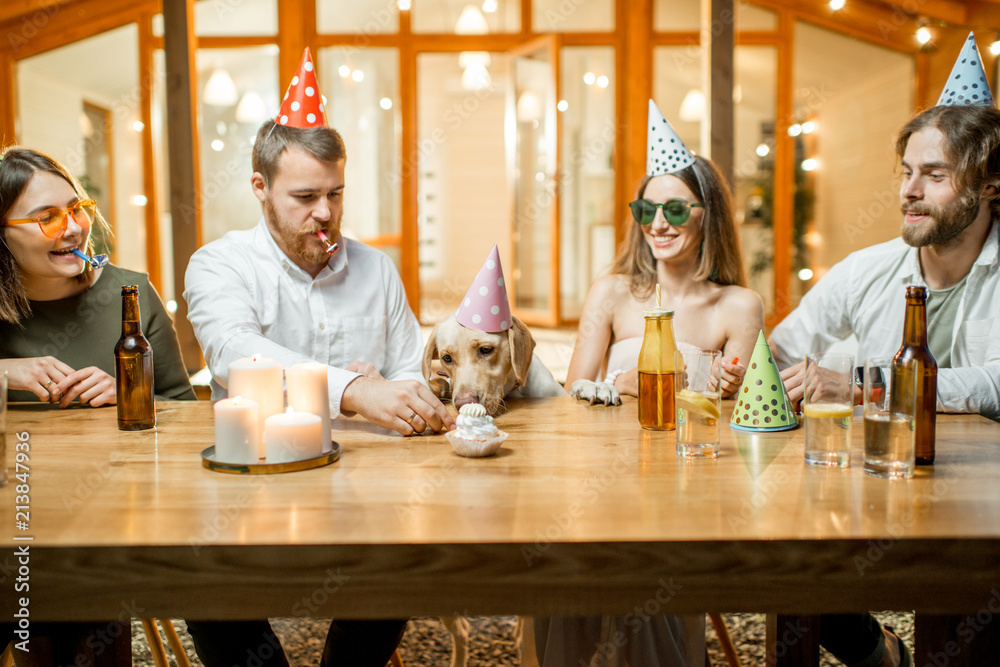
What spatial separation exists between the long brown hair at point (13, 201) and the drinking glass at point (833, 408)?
1989 mm

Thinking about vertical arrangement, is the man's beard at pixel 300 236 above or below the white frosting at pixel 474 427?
above

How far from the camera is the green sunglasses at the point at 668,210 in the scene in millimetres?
2357

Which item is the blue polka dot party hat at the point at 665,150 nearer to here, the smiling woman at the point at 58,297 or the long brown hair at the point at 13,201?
the smiling woman at the point at 58,297

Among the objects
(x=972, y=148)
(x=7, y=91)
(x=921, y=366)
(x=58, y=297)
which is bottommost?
(x=921, y=366)

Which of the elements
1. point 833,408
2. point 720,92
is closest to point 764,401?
point 833,408

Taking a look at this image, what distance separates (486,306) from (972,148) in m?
1.45

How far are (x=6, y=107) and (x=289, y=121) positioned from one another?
21.0 ft

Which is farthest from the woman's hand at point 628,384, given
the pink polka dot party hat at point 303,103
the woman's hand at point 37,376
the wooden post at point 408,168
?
the wooden post at point 408,168

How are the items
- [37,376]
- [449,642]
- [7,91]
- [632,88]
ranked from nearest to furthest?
[37,376] → [449,642] → [7,91] → [632,88]

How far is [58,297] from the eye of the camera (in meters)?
2.16

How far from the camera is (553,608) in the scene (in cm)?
102

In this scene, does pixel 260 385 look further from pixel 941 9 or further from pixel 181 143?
pixel 941 9

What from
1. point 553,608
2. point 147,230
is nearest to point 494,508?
point 553,608

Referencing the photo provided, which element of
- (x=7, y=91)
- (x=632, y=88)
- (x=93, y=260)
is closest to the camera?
(x=93, y=260)
